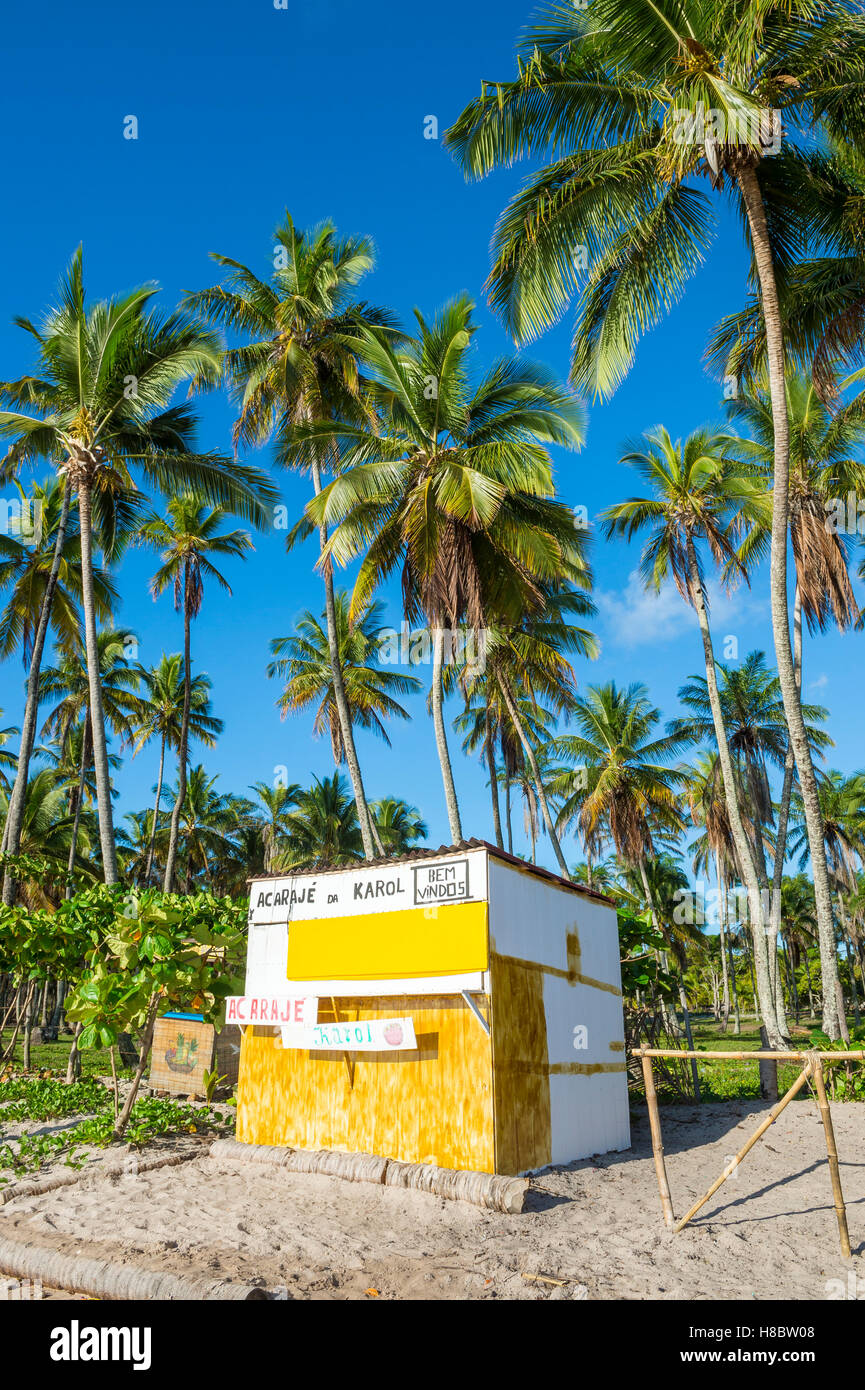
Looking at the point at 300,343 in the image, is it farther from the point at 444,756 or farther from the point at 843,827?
the point at 843,827

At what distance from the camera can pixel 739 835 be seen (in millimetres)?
20125

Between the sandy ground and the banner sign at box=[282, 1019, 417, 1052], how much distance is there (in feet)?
4.15

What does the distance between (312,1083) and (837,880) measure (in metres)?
38.6

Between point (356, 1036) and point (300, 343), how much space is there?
16388 mm

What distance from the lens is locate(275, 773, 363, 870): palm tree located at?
136 feet

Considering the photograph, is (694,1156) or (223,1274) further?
(694,1156)

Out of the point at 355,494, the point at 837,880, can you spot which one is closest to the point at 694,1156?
the point at 355,494

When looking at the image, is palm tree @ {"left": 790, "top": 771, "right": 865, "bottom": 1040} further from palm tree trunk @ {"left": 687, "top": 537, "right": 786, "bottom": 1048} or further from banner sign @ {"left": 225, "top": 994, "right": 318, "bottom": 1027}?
banner sign @ {"left": 225, "top": 994, "right": 318, "bottom": 1027}

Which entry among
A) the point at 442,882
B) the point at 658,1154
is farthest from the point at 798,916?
the point at 658,1154

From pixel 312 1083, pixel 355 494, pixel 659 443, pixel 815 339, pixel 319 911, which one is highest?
pixel 659 443

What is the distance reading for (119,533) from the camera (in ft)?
63.0

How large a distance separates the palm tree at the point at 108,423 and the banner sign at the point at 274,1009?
5.17 m

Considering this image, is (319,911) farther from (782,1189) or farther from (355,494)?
(355,494)

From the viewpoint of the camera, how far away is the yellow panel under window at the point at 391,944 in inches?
357
